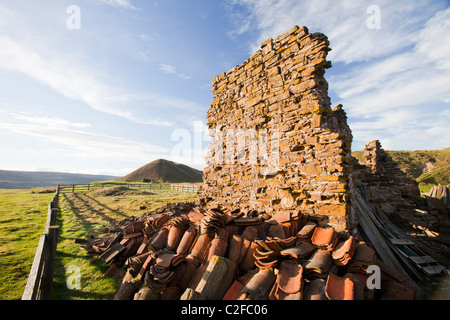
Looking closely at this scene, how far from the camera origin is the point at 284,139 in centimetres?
402

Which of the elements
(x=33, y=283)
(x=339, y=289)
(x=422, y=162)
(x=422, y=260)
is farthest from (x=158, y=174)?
(x=422, y=162)

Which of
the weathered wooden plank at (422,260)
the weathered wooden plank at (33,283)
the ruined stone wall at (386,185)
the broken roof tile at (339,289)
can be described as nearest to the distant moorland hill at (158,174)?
the ruined stone wall at (386,185)

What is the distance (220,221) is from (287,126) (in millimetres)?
2398

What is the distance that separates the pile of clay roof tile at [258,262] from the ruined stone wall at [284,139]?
55 centimetres

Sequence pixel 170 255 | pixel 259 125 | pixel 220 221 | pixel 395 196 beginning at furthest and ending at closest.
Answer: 1. pixel 395 196
2. pixel 259 125
3. pixel 220 221
4. pixel 170 255

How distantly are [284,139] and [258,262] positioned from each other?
8.02 feet

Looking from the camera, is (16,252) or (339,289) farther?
(16,252)

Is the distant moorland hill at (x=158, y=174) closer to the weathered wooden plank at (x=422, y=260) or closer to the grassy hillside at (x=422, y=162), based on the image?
the grassy hillside at (x=422, y=162)

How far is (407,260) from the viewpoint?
3.55 meters

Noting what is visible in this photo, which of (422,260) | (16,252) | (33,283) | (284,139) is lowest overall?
(16,252)

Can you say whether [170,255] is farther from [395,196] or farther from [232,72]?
Answer: [395,196]

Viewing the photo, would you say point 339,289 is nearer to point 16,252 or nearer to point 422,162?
point 16,252
